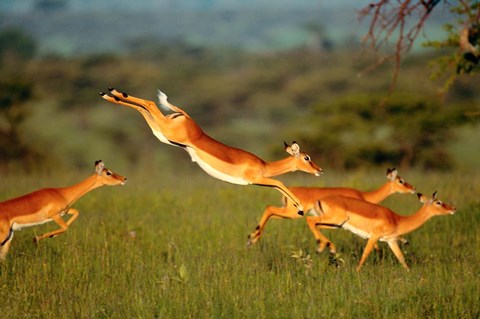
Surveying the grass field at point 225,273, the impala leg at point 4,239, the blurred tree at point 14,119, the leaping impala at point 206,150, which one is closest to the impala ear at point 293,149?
the leaping impala at point 206,150

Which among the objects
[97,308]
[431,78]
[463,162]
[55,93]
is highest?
[55,93]

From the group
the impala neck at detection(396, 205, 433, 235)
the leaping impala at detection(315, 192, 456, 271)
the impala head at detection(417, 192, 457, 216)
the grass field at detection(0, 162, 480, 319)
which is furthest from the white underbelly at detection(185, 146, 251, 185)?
the impala head at detection(417, 192, 457, 216)

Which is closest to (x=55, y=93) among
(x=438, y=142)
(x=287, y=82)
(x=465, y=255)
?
(x=287, y=82)

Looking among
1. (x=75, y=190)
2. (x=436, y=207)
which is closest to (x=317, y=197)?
(x=436, y=207)

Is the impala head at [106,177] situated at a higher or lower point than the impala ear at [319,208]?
higher

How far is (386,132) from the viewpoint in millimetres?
30406

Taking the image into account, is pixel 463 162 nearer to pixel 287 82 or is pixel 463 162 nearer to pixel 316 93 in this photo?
pixel 316 93

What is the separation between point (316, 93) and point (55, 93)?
13860mm

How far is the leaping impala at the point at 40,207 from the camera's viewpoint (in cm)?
709

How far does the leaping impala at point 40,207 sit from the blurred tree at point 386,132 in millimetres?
21838

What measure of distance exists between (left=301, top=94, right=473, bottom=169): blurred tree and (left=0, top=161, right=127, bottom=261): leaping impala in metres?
21.8

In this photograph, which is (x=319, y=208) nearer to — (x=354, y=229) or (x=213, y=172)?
(x=354, y=229)

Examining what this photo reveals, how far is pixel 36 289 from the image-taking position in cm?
700

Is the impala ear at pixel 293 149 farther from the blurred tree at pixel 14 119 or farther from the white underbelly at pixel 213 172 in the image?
the blurred tree at pixel 14 119
